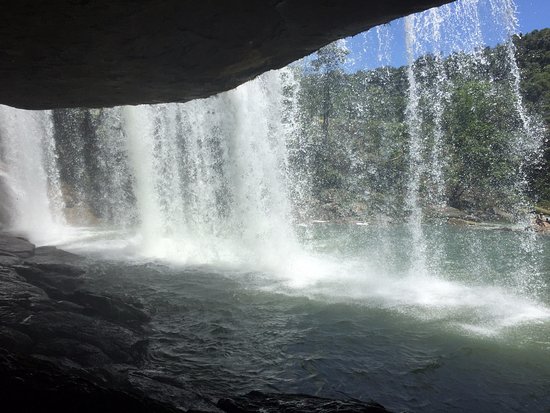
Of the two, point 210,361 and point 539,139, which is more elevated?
point 539,139

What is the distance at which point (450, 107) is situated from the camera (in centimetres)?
4091

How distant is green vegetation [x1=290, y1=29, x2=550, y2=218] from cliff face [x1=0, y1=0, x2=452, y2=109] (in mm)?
29840

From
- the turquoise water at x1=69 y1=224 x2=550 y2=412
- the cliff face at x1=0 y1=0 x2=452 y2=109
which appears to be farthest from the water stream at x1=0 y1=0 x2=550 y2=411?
the cliff face at x1=0 y1=0 x2=452 y2=109

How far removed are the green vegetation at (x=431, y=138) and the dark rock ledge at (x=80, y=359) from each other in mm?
29243

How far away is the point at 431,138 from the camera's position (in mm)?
40906

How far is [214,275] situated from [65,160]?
22775 millimetres


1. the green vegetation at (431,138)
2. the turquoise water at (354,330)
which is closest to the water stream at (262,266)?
the turquoise water at (354,330)

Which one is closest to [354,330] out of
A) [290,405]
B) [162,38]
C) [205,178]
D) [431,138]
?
[290,405]

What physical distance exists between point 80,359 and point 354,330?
469 cm

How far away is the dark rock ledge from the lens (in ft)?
12.6

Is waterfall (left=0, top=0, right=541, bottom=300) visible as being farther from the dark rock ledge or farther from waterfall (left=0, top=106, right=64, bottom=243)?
the dark rock ledge

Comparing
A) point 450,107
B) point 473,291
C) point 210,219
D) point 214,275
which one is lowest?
point 473,291

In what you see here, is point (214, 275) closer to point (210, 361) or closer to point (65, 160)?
point (210, 361)

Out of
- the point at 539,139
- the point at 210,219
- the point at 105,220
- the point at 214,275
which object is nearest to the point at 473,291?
the point at 214,275
